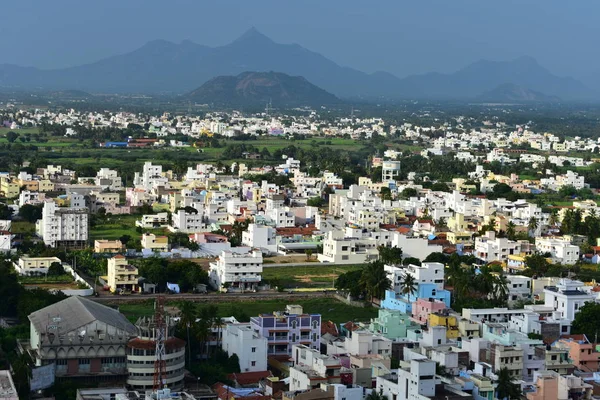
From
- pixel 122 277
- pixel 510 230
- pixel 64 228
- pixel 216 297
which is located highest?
pixel 510 230

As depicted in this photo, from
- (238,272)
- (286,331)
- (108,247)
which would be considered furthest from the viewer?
(108,247)

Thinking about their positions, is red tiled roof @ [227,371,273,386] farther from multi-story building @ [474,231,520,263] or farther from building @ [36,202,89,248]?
building @ [36,202,89,248]

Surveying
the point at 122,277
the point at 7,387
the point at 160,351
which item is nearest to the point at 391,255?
the point at 122,277

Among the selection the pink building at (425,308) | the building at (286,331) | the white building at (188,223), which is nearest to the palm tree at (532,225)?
the white building at (188,223)

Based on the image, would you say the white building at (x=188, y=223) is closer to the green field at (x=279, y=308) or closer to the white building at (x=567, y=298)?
the green field at (x=279, y=308)

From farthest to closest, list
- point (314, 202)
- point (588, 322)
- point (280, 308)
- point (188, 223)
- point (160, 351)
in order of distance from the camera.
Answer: point (314, 202) < point (188, 223) < point (280, 308) < point (588, 322) < point (160, 351)

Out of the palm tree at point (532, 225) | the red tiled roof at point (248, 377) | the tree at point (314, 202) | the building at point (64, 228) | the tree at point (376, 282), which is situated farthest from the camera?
the tree at point (314, 202)

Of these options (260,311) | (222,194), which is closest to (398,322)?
A: (260,311)

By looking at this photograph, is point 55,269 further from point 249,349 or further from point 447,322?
point 447,322
